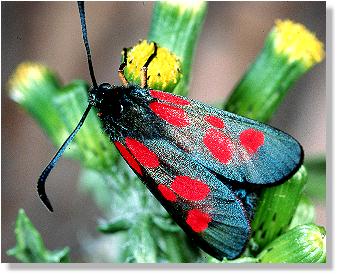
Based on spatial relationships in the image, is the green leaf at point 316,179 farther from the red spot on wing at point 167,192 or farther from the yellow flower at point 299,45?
the red spot on wing at point 167,192

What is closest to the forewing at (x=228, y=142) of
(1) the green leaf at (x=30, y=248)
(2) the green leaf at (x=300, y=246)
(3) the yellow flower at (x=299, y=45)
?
(2) the green leaf at (x=300, y=246)

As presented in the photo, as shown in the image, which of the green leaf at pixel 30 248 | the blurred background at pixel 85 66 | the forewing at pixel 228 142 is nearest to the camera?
the forewing at pixel 228 142

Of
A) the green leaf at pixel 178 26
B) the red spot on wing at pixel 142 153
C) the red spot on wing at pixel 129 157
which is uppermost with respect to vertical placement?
the green leaf at pixel 178 26

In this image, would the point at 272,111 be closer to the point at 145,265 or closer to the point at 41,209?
the point at 145,265

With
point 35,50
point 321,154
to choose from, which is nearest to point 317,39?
point 321,154

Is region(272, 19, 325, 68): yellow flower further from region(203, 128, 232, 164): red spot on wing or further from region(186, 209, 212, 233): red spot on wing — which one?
region(186, 209, 212, 233): red spot on wing

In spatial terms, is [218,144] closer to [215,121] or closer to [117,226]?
[215,121]

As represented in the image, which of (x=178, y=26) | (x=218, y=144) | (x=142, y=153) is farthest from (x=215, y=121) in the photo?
(x=178, y=26)
